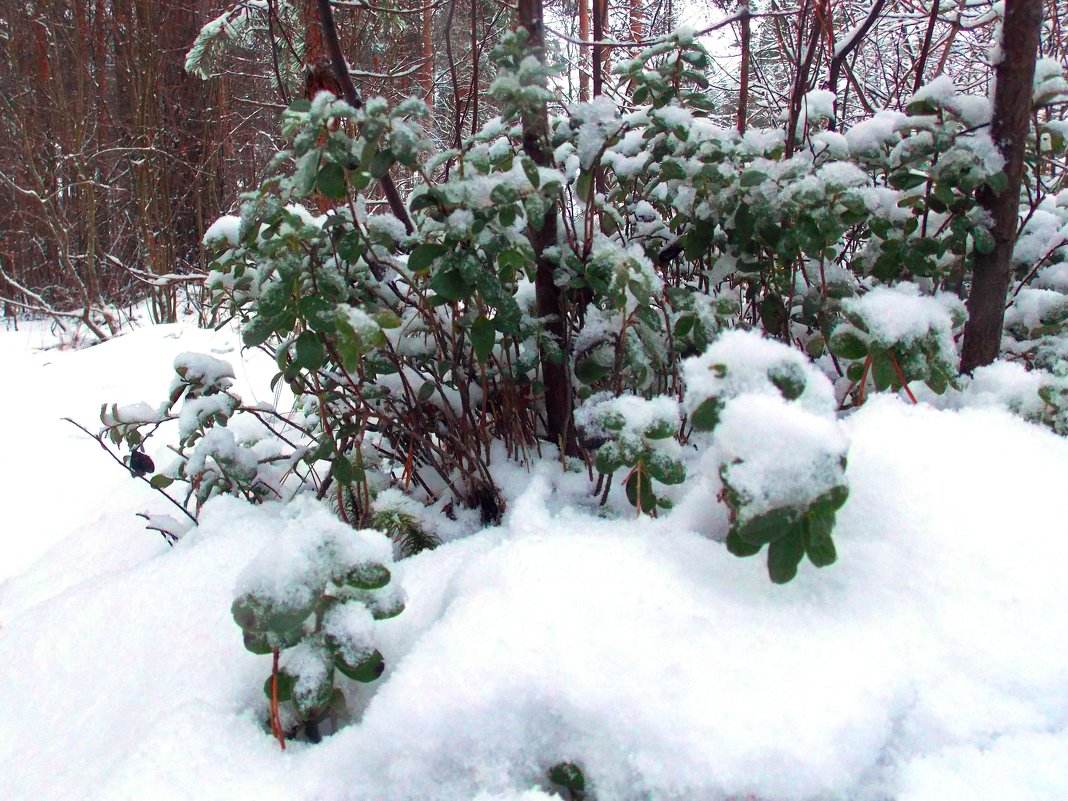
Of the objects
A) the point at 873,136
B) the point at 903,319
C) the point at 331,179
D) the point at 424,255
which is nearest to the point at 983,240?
the point at 873,136

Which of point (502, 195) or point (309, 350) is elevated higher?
point (502, 195)

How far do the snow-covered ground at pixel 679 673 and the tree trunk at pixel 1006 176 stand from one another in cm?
33

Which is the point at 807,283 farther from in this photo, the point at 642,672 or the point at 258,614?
the point at 258,614

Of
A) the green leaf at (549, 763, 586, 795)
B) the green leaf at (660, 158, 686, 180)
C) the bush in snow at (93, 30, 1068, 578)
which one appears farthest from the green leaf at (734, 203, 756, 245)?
the green leaf at (549, 763, 586, 795)

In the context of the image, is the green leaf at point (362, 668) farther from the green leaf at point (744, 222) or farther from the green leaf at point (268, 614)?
the green leaf at point (744, 222)

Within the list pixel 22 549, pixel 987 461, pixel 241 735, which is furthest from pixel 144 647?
pixel 22 549

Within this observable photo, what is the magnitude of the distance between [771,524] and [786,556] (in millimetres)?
43

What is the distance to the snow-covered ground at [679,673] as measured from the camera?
2.13 feet

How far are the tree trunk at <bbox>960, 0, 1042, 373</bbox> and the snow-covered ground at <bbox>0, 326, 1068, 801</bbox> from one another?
12.8 inches

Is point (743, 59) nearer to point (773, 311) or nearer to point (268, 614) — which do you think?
point (773, 311)

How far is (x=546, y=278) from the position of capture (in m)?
1.37

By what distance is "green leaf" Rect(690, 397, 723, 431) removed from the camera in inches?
30.6

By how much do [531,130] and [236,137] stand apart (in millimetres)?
8303

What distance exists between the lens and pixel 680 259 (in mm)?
1624
